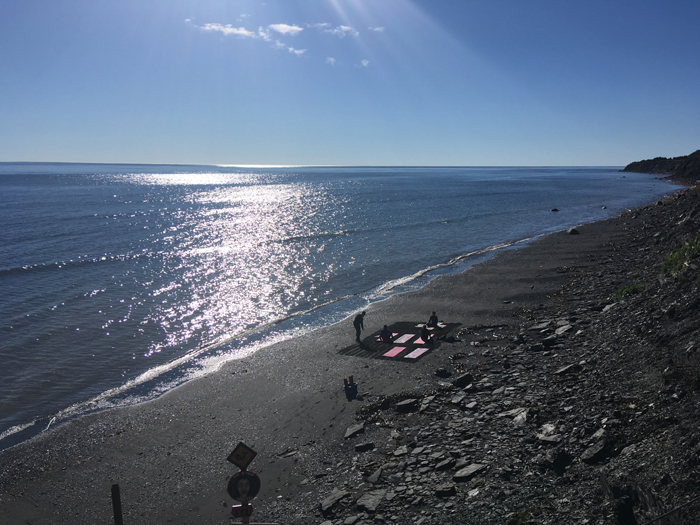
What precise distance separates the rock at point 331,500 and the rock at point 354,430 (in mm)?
3163

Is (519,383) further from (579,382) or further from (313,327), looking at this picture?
(313,327)

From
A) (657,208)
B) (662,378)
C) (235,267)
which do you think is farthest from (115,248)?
(657,208)

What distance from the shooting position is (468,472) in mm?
11773

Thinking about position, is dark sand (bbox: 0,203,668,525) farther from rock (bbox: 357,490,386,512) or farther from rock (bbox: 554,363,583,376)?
rock (bbox: 554,363,583,376)

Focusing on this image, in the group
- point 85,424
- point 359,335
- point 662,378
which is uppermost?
point 662,378

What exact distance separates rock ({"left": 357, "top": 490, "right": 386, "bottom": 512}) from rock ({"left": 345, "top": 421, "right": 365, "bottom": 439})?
3.73 meters

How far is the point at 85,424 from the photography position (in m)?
19.3

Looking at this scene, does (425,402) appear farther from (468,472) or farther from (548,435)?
(548,435)

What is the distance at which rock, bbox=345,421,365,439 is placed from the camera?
52.0 ft

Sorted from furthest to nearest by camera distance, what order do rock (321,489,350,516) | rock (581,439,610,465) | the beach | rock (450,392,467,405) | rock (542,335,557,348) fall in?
1. rock (542,335,557,348)
2. rock (450,392,467,405)
3. the beach
4. rock (321,489,350,516)
5. rock (581,439,610,465)

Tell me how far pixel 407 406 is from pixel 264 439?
5.37 m

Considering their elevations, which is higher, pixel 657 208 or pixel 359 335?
pixel 657 208

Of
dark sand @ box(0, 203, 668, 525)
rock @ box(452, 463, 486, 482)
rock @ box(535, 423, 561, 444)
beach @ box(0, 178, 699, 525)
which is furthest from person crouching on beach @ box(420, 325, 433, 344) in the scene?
rock @ box(452, 463, 486, 482)

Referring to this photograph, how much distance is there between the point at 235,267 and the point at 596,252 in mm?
36009
